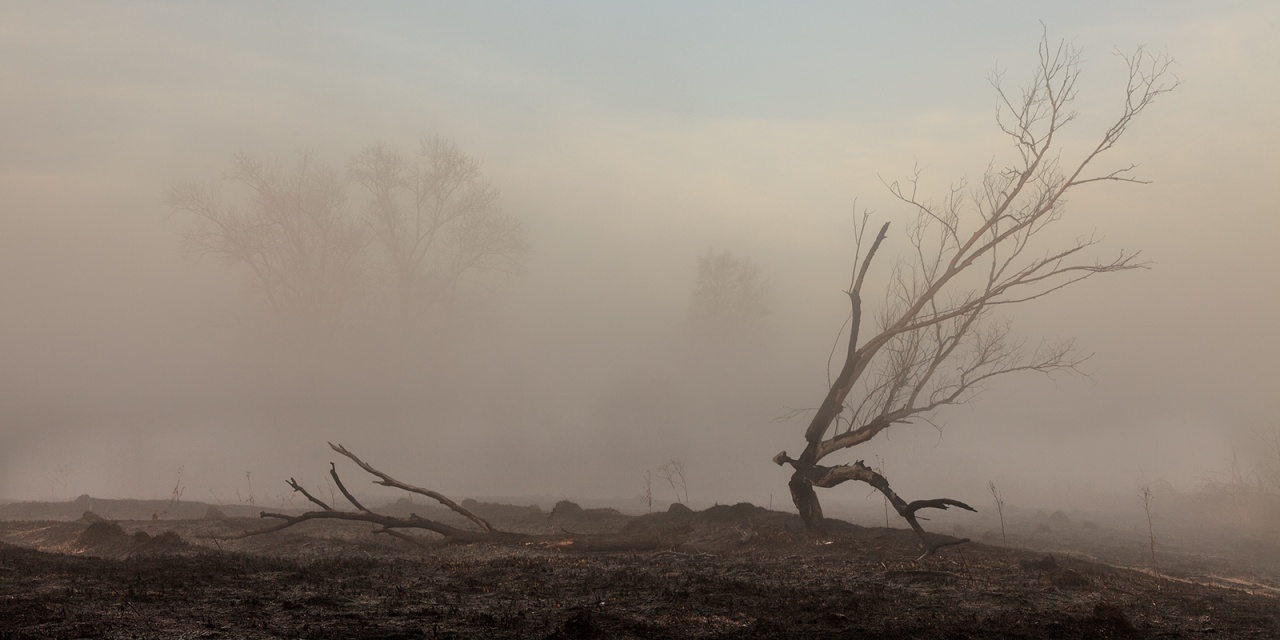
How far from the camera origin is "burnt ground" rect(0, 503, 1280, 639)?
21.7ft

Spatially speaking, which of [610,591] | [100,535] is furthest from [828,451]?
[100,535]

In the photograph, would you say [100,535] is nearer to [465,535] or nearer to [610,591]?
[465,535]

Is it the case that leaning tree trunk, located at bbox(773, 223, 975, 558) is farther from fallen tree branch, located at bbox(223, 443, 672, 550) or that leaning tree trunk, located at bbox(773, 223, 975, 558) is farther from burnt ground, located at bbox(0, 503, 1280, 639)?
fallen tree branch, located at bbox(223, 443, 672, 550)

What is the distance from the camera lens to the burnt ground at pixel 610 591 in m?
6.61

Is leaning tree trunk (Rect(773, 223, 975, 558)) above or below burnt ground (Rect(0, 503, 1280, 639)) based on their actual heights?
above

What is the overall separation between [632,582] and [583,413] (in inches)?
1683

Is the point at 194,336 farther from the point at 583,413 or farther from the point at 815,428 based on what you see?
the point at 815,428

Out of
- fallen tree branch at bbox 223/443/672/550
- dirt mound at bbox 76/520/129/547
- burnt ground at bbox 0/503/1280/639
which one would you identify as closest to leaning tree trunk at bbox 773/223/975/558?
burnt ground at bbox 0/503/1280/639

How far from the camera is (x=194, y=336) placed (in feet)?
188

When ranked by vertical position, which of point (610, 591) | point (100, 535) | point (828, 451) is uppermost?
point (828, 451)

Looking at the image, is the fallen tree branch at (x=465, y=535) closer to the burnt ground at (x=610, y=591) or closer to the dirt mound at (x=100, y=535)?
the burnt ground at (x=610, y=591)

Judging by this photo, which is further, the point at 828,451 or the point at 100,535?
the point at 828,451

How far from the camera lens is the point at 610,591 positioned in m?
8.38

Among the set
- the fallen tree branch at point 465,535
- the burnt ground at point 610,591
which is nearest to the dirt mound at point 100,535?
the burnt ground at point 610,591
